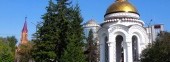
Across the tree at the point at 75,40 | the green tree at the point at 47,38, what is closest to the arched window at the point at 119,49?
the tree at the point at 75,40

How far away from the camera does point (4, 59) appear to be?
1496 inches

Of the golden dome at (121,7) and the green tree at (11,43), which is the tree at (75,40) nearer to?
the golden dome at (121,7)

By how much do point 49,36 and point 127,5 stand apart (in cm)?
1941

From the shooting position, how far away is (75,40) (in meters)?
24.0

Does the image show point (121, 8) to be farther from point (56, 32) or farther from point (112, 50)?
point (56, 32)

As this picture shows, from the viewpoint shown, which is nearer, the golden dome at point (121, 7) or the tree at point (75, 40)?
the tree at point (75, 40)

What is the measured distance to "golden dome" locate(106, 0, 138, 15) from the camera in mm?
42094

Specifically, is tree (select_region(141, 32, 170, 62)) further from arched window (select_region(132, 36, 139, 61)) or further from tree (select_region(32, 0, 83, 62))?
tree (select_region(32, 0, 83, 62))

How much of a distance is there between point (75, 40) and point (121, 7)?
1921 centimetres

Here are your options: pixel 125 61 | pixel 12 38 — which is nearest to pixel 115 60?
pixel 125 61

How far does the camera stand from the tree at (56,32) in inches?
979

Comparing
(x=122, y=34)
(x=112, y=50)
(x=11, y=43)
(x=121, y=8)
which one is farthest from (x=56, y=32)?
(x=11, y=43)

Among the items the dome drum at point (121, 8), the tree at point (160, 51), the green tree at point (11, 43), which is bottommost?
the tree at point (160, 51)

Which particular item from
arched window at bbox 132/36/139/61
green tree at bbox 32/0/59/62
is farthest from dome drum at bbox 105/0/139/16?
green tree at bbox 32/0/59/62
